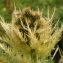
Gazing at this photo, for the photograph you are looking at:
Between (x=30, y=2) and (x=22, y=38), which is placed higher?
(x=22, y=38)

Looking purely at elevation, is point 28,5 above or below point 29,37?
below

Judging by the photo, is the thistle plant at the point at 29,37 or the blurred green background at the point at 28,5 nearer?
the thistle plant at the point at 29,37

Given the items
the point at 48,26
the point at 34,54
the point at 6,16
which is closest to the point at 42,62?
the point at 34,54

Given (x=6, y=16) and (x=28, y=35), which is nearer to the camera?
(x=28, y=35)

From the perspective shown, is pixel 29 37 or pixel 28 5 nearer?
pixel 29 37

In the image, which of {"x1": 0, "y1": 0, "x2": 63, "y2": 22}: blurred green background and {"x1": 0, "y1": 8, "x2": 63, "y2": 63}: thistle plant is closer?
{"x1": 0, "y1": 8, "x2": 63, "y2": 63}: thistle plant

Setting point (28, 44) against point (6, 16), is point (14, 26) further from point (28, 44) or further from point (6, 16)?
point (6, 16)

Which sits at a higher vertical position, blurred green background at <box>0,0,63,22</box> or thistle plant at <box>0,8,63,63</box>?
thistle plant at <box>0,8,63,63</box>

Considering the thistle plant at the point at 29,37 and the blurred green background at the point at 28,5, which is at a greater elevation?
the thistle plant at the point at 29,37
